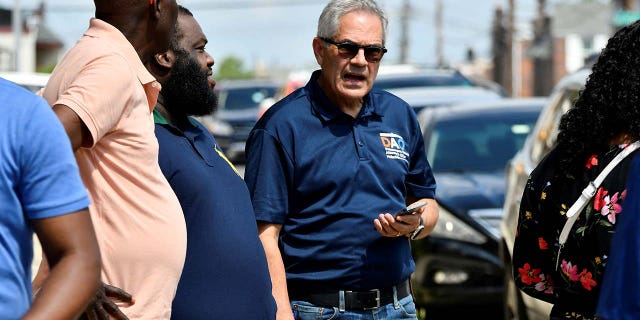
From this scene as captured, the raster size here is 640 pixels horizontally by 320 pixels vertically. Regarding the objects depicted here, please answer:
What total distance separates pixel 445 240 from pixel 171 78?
4956mm

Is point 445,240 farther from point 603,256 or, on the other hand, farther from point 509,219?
point 603,256

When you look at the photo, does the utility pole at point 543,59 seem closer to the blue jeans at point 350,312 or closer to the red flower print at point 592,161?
the blue jeans at point 350,312

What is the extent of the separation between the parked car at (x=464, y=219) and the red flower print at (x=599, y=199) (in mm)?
4850

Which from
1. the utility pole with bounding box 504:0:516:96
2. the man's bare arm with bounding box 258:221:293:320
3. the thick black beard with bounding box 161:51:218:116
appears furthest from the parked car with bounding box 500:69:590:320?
the utility pole with bounding box 504:0:516:96

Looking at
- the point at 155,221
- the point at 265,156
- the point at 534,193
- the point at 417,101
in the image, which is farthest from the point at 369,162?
the point at 417,101

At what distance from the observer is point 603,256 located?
368cm

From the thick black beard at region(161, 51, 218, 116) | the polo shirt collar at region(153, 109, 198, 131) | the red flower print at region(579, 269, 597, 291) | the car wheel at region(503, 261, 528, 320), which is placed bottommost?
the car wheel at region(503, 261, 528, 320)

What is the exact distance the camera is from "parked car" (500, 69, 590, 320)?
7145mm

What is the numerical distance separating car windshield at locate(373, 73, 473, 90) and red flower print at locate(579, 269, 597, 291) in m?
10.5

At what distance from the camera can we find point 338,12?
15.2 ft

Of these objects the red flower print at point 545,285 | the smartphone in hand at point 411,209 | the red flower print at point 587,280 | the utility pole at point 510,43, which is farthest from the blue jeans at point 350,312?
the utility pole at point 510,43

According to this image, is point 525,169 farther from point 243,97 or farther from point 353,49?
point 243,97

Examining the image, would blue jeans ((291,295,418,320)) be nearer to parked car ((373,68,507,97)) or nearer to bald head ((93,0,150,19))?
bald head ((93,0,150,19))

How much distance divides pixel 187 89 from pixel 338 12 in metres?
0.91
